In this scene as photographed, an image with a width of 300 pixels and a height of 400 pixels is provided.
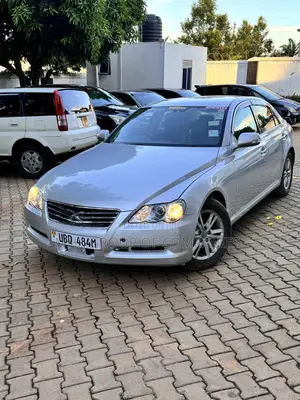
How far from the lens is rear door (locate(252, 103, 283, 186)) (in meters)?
5.30

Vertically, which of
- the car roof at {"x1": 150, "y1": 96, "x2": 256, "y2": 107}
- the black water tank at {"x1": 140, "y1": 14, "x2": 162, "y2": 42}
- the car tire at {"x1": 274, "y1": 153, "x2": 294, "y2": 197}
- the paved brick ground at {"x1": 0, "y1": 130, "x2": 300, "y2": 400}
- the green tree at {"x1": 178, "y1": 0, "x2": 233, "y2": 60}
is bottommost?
the paved brick ground at {"x1": 0, "y1": 130, "x2": 300, "y2": 400}

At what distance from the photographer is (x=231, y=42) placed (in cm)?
3812

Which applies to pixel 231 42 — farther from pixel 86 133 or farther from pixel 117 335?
pixel 117 335

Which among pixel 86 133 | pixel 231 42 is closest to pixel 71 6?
pixel 86 133

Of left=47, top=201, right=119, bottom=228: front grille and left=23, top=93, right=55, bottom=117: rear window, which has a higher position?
left=23, top=93, right=55, bottom=117: rear window

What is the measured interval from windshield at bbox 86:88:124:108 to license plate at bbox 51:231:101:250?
718cm

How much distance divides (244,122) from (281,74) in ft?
77.0

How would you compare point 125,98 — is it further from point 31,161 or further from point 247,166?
point 247,166

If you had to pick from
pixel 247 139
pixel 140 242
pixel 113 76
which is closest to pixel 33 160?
pixel 247 139

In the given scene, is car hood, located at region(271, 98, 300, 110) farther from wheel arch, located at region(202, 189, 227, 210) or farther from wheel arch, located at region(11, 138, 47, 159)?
wheel arch, located at region(202, 189, 227, 210)

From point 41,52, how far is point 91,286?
33.3 ft

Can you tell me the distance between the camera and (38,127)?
767 centimetres

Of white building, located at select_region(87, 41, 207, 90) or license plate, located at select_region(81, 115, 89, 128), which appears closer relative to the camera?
license plate, located at select_region(81, 115, 89, 128)

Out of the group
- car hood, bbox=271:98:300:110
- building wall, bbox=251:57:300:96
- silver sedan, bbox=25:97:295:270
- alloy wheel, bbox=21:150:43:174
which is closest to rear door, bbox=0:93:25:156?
alloy wheel, bbox=21:150:43:174
